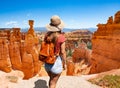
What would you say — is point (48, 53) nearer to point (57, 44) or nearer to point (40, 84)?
point (57, 44)

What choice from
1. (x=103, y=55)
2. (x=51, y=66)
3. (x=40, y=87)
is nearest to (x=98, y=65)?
(x=103, y=55)

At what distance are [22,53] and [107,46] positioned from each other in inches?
572

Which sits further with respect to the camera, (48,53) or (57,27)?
(57,27)

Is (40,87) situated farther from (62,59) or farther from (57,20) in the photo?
(57,20)

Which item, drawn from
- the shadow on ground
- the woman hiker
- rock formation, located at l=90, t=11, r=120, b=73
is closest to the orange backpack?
the woman hiker

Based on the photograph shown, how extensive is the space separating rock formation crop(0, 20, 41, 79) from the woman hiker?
19544 millimetres

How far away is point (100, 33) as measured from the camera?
704 inches

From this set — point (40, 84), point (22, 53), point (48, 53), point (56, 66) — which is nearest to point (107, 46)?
point (40, 84)

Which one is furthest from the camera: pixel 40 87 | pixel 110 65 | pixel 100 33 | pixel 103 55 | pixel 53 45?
pixel 100 33

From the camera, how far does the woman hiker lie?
5.62 meters

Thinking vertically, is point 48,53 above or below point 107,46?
above

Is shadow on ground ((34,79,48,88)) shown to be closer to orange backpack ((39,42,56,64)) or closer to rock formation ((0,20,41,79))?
orange backpack ((39,42,56,64))

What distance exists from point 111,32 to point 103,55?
189 centimetres

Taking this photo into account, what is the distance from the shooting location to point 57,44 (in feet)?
18.4
